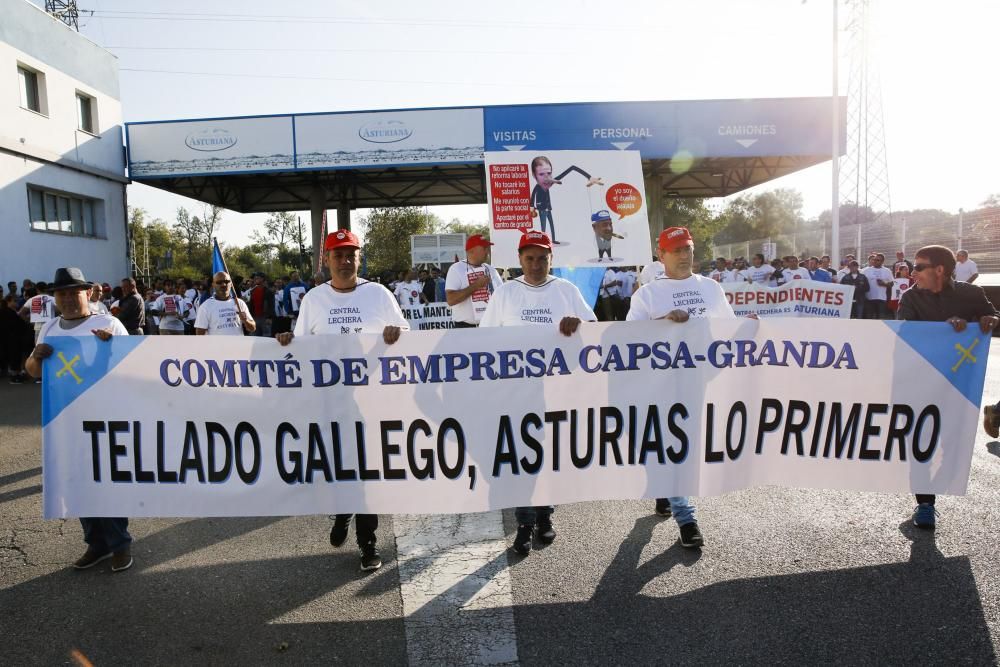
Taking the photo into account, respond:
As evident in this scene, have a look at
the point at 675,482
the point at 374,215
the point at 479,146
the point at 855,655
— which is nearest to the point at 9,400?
the point at 675,482

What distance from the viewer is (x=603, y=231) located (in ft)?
25.7

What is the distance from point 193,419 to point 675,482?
8.80 feet

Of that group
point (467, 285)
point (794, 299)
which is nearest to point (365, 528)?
point (467, 285)

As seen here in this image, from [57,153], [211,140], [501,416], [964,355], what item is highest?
[211,140]

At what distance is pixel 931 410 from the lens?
13.6 feet

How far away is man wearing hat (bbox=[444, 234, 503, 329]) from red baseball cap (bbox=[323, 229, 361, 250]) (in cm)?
242

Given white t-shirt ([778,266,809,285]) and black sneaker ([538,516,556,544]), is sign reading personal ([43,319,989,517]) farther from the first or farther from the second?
white t-shirt ([778,266,809,285])

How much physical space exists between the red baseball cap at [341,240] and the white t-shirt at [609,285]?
11815mm

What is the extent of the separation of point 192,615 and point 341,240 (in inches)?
85.1

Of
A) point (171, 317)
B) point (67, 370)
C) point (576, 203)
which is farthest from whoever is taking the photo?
point (171, 317)

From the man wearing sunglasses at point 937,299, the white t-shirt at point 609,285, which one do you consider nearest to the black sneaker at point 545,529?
the man wearing sunglasses at point 937,299

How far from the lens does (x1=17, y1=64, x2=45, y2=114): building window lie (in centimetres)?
1917

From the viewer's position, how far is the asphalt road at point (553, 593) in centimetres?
315

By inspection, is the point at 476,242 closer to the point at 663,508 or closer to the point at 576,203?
the point at 576,203
